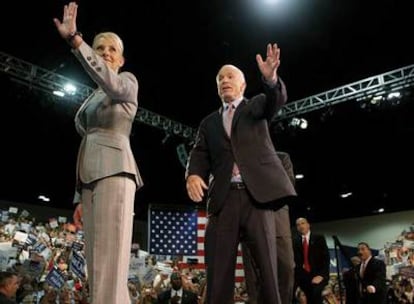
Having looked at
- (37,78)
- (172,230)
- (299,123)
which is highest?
(37,78)

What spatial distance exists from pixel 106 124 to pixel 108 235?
47 cm

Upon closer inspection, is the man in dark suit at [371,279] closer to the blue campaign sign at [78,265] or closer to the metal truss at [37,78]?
the blue campaign sign at [78,265]

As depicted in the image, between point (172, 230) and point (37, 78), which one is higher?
point (37, 78)

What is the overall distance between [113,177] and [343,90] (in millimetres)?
7529

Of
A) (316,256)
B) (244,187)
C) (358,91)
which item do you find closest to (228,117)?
(244,187)

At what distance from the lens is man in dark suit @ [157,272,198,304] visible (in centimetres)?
730

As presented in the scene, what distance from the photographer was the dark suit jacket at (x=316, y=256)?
555 cm

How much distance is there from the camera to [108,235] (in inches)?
74.9

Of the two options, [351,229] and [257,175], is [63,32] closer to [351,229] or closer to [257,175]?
[257,175]

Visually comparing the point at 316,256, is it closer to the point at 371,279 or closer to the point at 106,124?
the point at 371,279

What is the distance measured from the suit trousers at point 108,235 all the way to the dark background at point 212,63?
522 centimetres

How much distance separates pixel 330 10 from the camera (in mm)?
6914

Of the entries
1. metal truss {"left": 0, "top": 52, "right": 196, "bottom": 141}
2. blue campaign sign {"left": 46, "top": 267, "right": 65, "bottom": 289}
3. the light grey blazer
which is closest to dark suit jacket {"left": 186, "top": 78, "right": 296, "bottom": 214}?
the light grey blazer

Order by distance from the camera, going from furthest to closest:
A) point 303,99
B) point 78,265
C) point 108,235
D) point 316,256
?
point 303,99 < point 78,265 < point 316,256 < point 108,235
